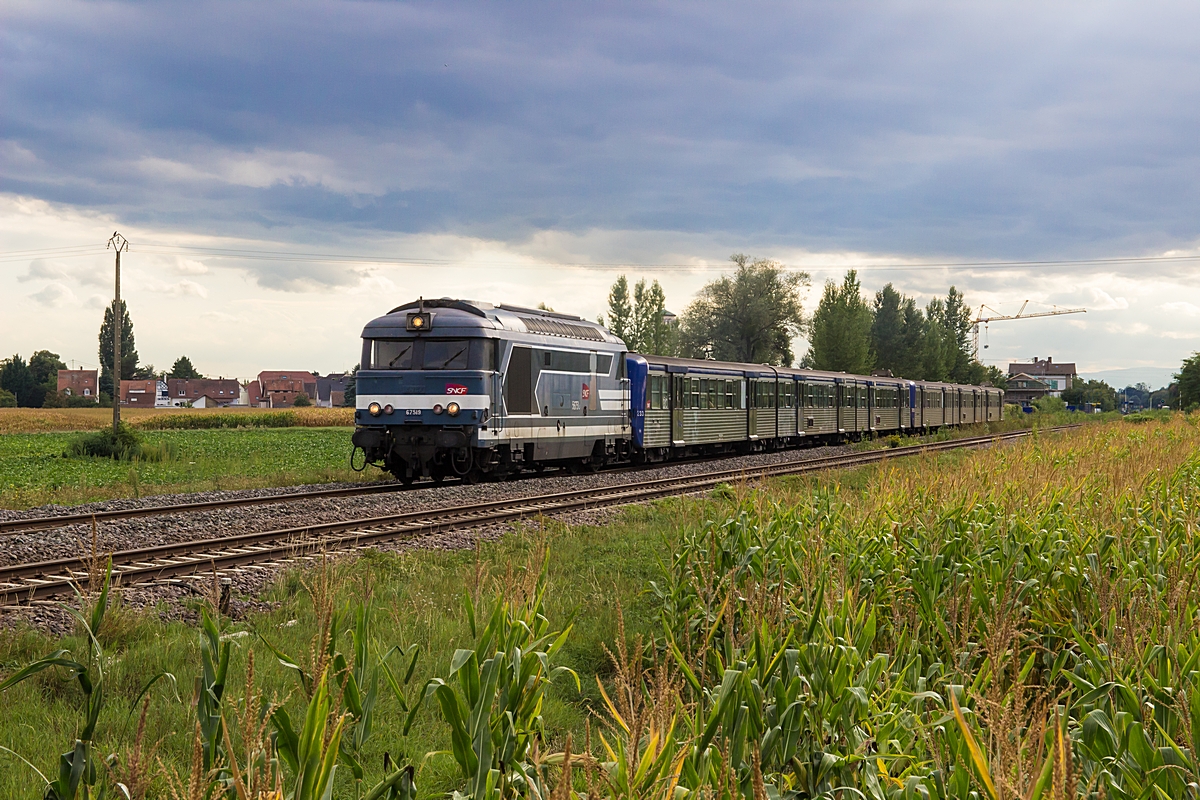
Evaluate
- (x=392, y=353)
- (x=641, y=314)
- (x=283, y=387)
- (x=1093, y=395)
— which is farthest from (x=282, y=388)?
(x=392, y=353)

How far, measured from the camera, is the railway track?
31.4 feet

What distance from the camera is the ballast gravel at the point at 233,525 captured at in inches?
347

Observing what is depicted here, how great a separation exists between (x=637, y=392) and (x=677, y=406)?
259 centimetres

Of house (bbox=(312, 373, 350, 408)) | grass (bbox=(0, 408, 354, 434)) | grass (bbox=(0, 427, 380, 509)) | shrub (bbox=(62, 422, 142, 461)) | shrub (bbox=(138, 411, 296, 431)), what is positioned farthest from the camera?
house (bbox=(312, 373, 350, 408))

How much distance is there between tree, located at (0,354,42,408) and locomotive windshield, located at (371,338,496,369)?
4147 inches

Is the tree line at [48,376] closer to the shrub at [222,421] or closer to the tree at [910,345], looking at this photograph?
the shrub at [222,421]

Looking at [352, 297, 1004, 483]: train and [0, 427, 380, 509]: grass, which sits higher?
[352, 297, 1004, 483]: train

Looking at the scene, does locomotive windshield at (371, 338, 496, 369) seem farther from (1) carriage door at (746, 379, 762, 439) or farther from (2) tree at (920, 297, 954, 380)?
(2) tree at (920, 297, 954, 380)

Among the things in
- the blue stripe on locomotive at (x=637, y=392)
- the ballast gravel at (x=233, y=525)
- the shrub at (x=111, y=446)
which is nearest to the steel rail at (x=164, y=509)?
the ballast gravel at (x=233, y=525)

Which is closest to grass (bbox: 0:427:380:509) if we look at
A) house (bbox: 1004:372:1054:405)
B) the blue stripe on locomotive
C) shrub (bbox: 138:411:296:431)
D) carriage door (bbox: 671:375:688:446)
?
the blue stripe on locomotive

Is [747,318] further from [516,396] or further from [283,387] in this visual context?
[283,387]

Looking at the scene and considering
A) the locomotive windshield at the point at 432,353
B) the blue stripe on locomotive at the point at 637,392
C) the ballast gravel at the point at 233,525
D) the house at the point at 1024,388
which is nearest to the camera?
the ballast gravel at the point at 233,525

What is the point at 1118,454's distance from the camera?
1545cm

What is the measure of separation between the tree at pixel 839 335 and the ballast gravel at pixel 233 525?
203 feet
